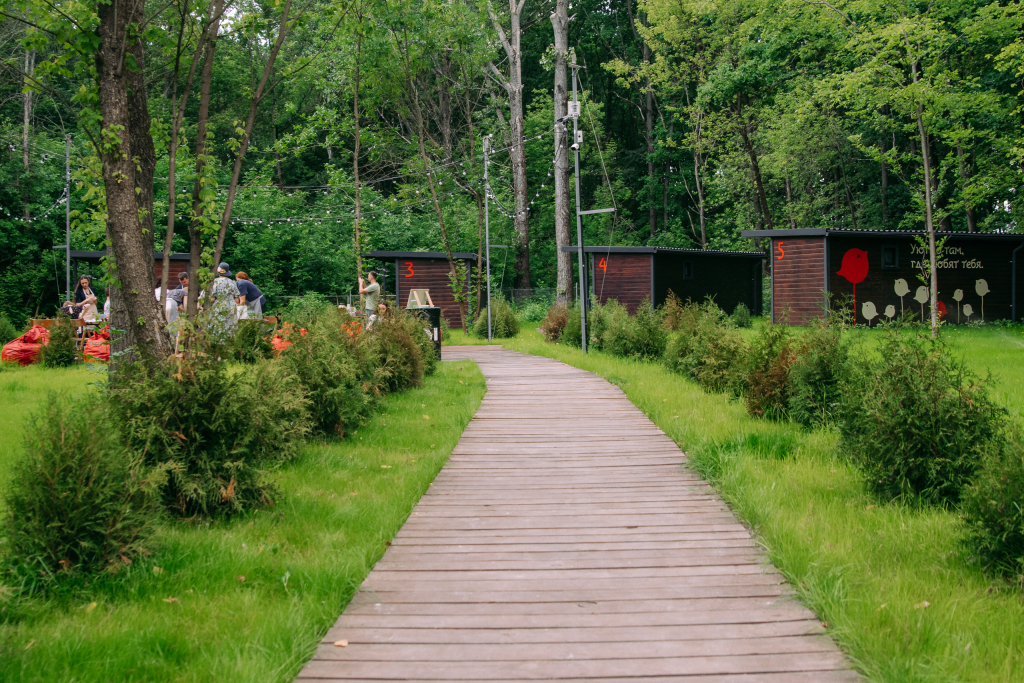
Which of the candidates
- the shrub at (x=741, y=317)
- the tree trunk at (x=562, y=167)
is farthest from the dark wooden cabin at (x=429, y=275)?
the shrub at (x=741, y=317)

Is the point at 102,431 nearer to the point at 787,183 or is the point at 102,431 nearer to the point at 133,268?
the point at 133,268

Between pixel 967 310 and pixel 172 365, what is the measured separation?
2537cm

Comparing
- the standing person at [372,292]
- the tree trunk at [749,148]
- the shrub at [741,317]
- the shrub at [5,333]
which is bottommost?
the shrub at [741,317]

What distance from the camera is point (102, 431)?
425cm

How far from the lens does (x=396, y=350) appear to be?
10.8 metres

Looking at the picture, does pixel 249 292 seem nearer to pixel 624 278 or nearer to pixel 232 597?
pixel 232 597

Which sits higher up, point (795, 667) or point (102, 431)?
point (102, 431)

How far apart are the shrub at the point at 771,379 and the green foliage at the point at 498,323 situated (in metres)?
14.5

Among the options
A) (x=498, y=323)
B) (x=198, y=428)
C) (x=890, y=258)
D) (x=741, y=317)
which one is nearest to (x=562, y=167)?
(x=498, y=323)

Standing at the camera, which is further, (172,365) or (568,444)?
(568,444)

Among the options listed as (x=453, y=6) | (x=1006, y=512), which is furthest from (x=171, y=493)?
(x=453, y=6)

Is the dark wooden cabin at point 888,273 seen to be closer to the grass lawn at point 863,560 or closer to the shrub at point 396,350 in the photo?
the shrub at point 396,350

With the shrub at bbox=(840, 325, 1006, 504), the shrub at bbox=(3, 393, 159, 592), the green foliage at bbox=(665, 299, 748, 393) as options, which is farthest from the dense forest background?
the shrub at bbox=(840, 325, 1006, 504)

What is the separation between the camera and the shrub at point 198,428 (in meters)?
5.05
